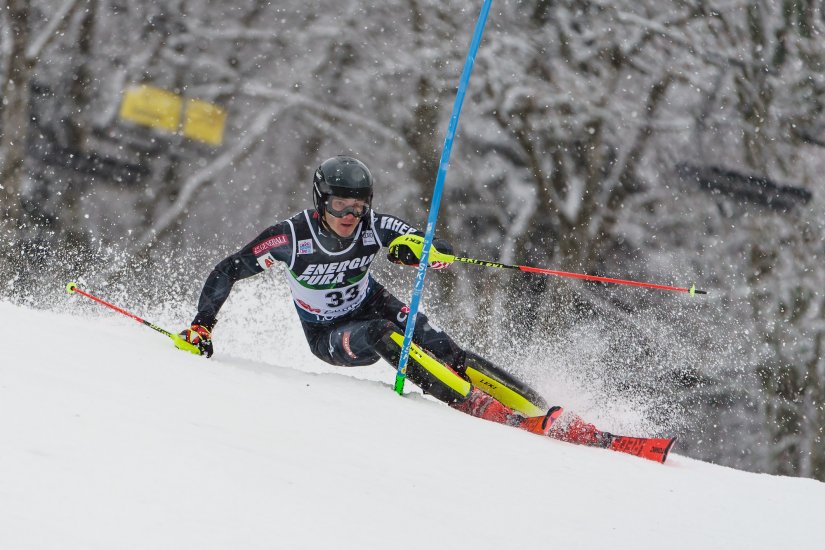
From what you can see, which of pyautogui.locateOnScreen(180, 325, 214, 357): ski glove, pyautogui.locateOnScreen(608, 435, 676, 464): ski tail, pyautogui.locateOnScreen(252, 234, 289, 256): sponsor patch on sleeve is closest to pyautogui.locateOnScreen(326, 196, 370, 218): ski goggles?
pyautogui.locateOnScreen(252, 234, 289, 256): sponsor patch on sleeve

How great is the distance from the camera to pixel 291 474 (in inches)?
73.9

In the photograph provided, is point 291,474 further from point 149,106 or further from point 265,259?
point 149,106

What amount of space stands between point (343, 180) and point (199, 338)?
1059 millimetres

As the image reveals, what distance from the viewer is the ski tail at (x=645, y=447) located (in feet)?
11.5

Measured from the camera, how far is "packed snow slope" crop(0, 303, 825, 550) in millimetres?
1407

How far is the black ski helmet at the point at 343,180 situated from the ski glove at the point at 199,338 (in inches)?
35.1

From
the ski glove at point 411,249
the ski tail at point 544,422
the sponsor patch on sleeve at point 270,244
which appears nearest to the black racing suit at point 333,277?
the sponsor patch on sleeve at point 270,244

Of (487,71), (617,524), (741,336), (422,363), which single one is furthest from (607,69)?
(617,524)

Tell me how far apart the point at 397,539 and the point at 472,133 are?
986 cm

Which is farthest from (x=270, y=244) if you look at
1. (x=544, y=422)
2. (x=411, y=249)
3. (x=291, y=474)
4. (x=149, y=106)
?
(x=149, y=106)

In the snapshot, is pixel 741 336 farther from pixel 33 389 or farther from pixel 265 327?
pixel 33 389

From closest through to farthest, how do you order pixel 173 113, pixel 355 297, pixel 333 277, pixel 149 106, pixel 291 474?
pixel 291 474
pixel 333 277
pixel 355 297
pixel 149 106
pixel 173 113

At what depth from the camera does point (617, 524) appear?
2.20 m

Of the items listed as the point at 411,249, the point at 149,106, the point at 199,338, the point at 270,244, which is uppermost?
the point at 149,106
